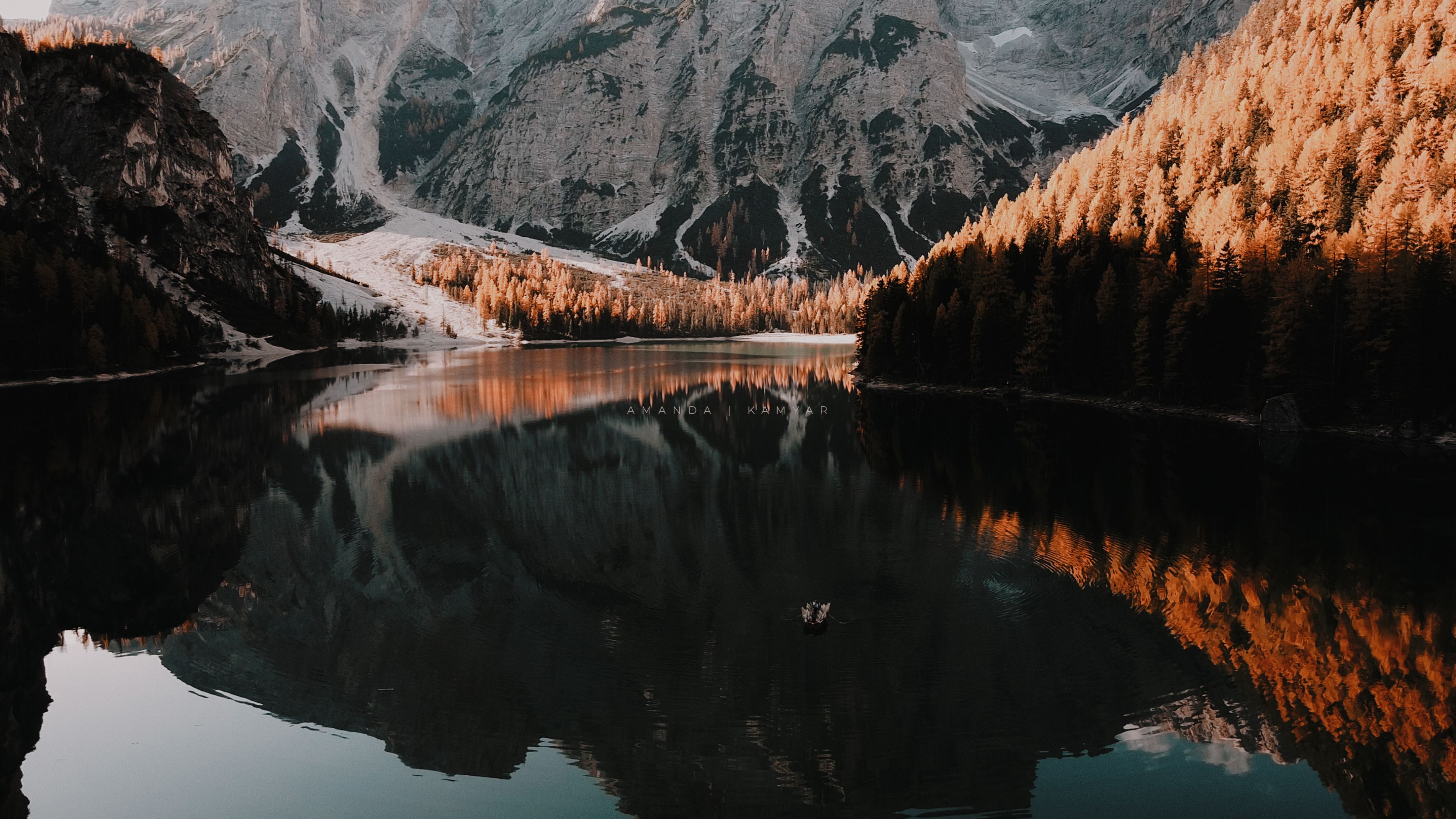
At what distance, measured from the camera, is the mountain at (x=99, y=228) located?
106 metres

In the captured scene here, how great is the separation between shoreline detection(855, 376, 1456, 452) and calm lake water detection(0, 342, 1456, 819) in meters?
11.9

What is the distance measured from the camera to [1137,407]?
78750mm

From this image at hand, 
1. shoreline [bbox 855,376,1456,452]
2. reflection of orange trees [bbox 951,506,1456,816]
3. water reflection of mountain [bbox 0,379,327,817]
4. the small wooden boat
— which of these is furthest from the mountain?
reflection of orange trees [bbox 951,506,1456,816]

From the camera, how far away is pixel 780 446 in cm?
5834

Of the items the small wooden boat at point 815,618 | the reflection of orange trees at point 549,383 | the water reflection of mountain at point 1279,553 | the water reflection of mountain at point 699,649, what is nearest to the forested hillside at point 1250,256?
the water reflection of mountain at point 1279,553

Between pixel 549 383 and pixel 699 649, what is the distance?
3567 inches

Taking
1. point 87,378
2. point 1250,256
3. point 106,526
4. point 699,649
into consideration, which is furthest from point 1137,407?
point 87,378

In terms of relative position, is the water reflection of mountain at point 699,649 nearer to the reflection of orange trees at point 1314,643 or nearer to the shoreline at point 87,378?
the reflection of orange trees at point 1314,643

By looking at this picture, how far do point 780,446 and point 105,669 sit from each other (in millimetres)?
43104

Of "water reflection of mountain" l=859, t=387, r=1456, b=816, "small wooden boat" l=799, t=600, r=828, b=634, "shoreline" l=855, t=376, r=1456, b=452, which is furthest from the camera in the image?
"shoreline" l=855, t=376, r=1456, b=452

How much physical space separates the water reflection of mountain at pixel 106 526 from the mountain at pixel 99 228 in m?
45.8

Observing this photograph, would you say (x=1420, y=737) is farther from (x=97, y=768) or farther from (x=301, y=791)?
(x=97, y=768)

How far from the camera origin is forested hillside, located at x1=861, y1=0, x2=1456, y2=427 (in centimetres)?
6322

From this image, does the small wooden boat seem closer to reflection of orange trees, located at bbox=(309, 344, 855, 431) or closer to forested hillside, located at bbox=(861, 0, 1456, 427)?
reflection of orange trees, located at bbox=(309, 344, 855, 431)
